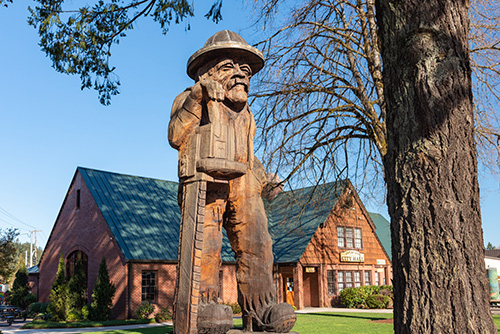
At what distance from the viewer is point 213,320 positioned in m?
5.22

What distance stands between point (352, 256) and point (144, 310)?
13968 millimetres

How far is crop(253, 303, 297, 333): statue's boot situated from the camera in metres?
5.47

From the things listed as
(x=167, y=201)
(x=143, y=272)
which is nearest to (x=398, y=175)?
(x=143, y=272)

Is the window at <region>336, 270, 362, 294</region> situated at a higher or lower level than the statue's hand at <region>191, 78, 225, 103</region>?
lower

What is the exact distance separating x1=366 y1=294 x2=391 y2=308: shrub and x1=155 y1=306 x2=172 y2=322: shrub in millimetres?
11504

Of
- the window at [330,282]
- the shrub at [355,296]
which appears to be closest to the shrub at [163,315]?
the window at [330,282]

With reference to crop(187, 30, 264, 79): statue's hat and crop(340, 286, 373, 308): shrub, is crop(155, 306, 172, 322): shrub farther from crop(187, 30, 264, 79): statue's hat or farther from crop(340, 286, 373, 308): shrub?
crop(187, 30, 264, 79): statue's hat

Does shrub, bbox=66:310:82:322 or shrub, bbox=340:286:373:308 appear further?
shrub, bbox=340:286:373:308

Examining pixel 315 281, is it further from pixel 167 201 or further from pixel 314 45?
pixel 314 45

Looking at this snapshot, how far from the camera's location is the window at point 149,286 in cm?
2072

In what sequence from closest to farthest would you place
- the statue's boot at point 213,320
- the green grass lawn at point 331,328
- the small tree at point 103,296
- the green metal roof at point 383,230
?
the statue's boot at point 213,320, the green grass lawn at point 331,328, the small tree at point 103,296, the green metal roof at point 383,230

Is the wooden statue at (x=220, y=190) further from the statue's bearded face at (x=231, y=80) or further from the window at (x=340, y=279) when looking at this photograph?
the window at (x=340, y=279)

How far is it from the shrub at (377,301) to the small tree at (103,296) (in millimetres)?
13986

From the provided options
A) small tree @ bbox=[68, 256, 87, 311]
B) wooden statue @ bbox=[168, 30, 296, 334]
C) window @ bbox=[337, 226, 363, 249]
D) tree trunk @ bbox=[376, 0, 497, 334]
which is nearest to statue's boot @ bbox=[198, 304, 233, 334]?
wooden statue @ bbox=[168, 30, 296, 334]
